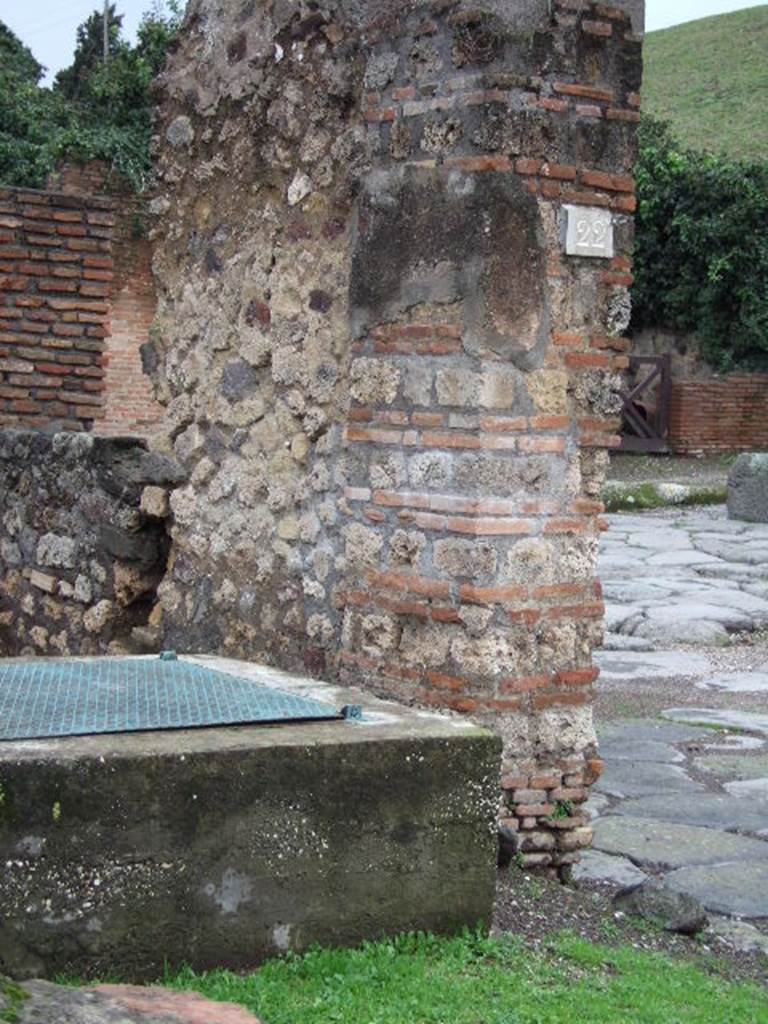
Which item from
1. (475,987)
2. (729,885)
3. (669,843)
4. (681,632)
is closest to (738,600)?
(681,632)

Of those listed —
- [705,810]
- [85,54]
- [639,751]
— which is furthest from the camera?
[85,54]

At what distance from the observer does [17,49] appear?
28812 millimetres

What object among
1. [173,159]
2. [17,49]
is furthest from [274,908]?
[17,49]

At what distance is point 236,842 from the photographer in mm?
3266

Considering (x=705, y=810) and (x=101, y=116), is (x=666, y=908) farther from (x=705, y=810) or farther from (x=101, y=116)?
(x=101, y=116)

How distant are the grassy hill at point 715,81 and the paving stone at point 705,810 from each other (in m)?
26.2

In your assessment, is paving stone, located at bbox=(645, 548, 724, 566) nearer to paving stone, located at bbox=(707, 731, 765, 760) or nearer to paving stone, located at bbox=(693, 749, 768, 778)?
paving stone, located at bbox=(707, 731, 765, 760)

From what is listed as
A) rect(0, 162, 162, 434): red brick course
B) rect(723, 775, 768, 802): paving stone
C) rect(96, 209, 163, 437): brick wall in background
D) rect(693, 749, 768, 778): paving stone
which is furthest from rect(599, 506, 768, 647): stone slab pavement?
rect(96, 209, 163, 437): brick wall in background

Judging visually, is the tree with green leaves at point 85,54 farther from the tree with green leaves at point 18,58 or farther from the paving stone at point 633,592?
the paving stone at point 633,592

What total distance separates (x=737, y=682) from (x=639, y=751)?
1.95 meters

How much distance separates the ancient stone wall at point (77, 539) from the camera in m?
5.82

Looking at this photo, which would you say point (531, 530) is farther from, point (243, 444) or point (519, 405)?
point (243, 444)

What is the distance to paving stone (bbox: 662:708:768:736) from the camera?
21.3ft

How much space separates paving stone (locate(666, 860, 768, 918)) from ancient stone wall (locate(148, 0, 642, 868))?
373mm
